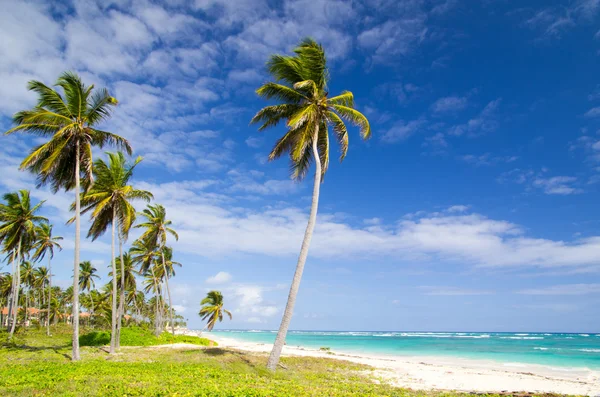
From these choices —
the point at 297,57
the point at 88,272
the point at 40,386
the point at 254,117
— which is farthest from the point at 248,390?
the point at 88,272

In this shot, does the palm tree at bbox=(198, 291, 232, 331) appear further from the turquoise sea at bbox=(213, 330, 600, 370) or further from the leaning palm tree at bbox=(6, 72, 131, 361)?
the leaning palm tree at bbox=(6, 72, 131, 361)

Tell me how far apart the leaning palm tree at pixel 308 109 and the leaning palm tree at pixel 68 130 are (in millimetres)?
8130

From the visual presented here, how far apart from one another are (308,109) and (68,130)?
11538 millimetres

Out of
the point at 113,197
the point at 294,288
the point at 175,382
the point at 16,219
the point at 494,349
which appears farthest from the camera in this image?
the point at 494,349

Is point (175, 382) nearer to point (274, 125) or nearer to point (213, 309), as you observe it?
point (274, 125)

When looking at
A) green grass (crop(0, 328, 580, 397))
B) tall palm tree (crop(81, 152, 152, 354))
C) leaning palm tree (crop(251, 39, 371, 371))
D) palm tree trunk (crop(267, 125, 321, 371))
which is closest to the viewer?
green grass (crop(0, 328, 580, 397))

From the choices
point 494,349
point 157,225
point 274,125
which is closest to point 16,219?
point 157,225

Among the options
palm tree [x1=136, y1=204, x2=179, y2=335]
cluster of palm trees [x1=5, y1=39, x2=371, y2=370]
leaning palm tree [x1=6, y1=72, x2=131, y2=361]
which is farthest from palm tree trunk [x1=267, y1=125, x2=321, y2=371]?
palm tree [x1=136, y1=204, x2=179, y2=335]

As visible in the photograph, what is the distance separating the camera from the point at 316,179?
15336 mm

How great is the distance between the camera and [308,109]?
14.8 metres

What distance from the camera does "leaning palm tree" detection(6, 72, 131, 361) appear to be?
1648 cm

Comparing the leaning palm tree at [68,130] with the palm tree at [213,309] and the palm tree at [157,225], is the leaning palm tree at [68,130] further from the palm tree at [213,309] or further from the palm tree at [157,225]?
the palm tree at [213,309]

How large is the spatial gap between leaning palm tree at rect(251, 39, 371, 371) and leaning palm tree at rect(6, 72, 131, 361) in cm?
813

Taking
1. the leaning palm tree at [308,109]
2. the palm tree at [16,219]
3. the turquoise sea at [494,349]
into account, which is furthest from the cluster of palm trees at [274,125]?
the turquoise sea at [494,349]
